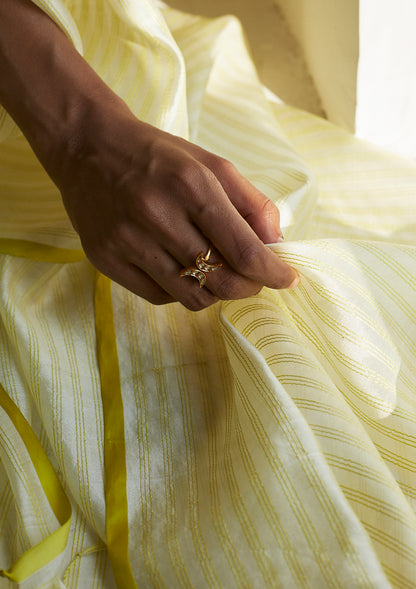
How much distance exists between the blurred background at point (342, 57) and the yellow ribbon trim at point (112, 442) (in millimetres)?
414

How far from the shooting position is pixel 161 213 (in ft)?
1.34

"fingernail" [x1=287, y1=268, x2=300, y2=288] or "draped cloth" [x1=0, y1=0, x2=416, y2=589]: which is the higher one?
"fingernail" [x1=287, y1=268, x2=300, y2=288]

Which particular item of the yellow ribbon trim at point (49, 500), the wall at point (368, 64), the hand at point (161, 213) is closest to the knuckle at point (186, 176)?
the hand at point (161, 213)

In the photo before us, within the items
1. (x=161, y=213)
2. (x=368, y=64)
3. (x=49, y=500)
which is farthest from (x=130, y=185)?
(x=368, y=64)

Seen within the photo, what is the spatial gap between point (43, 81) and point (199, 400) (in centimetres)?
30

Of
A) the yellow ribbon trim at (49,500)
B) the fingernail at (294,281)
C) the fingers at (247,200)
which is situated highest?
Result: the fingers at (247,200)

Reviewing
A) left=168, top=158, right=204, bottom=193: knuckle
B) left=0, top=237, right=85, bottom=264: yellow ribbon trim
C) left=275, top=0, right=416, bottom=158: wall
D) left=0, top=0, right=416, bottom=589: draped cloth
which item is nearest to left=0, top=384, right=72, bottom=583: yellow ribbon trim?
left=0, top=0, right=416, bottom=589: draped cloth

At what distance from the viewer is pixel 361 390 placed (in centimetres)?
43

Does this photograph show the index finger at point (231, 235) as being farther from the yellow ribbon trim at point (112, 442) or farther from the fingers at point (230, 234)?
the yellow ribbon trim at point (112, 442)

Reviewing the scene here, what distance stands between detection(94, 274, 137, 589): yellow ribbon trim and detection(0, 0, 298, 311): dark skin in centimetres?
8

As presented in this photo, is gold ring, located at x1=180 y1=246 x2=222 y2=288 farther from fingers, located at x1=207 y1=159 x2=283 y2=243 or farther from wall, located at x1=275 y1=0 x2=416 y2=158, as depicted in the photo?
wall, located at x1=275 y1=0 x2=416 y2=158

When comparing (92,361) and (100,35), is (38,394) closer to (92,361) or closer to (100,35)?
(92,361)

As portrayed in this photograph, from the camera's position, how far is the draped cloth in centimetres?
37

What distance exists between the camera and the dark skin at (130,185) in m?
0.41
